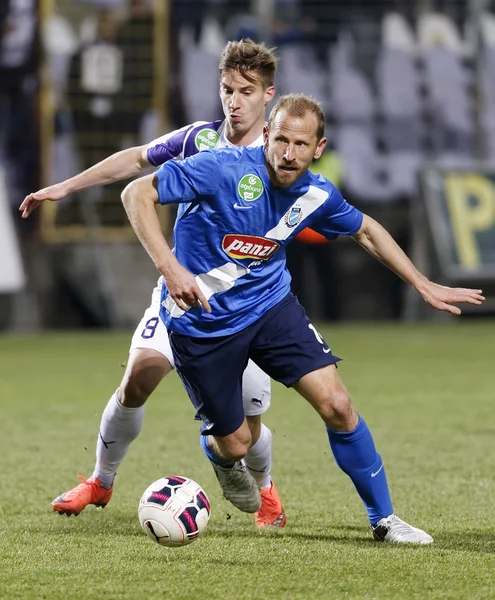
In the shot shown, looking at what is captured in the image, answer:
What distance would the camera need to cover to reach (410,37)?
19828 mm

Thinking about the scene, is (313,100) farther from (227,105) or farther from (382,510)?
(382,510)

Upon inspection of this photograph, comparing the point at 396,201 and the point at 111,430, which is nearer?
the point at 111,430

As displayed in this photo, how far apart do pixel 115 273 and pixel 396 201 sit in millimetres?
4483

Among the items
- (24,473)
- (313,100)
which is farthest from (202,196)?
(24,473)

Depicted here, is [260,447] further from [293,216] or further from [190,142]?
[190,142]

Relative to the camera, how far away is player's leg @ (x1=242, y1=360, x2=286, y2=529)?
5219 mm

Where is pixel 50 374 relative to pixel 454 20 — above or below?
below

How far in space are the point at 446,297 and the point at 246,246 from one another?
0.79 metres

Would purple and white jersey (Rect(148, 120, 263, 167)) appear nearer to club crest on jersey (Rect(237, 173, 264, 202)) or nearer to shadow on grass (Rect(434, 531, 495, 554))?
club crest on jersey (Rect(237, 173, 264, 202))

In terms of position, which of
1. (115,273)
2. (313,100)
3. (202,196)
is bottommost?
(115,273)

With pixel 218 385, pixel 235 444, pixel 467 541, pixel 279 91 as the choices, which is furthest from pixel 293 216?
pixel 279 91

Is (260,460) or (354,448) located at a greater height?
(354,448)

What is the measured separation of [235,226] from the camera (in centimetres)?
462

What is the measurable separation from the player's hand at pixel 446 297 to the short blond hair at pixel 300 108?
741 mm
